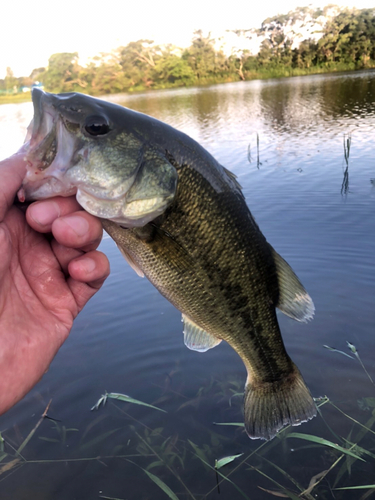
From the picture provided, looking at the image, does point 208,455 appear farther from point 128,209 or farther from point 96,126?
point 96,126

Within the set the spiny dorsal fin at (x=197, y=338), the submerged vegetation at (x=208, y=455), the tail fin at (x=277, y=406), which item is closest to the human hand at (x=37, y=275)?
the spiny dorsal fin at (x=197, y=338)

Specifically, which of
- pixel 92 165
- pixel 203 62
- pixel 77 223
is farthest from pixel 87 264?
pixel 203 62

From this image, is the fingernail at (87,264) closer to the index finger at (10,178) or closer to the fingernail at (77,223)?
the fingernail at (77,223)

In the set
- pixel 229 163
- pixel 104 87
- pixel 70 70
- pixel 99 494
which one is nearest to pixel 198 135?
pixel 229 163

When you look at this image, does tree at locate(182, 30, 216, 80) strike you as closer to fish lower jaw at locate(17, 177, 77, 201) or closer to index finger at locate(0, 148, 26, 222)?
index finger at locate(0, 148, 26, 222)

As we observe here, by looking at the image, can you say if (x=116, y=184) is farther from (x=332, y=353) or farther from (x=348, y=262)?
(x=348, y=262)
